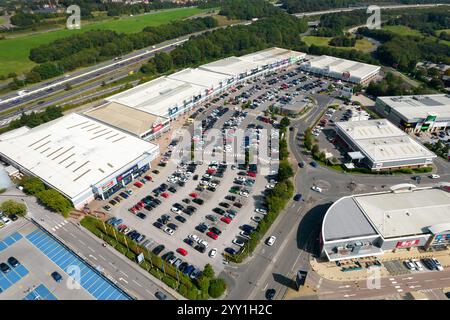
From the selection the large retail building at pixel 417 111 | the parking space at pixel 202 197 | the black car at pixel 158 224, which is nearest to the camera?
the parking space at pixel 202 197

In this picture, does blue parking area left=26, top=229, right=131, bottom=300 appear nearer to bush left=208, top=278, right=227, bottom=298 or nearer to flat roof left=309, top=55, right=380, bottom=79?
bush left=208, top=278, right=227, bottom=298

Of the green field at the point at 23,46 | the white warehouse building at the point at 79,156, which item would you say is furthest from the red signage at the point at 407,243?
the green field at the point at 23,46

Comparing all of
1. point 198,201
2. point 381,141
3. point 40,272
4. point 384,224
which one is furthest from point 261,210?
point 40,272

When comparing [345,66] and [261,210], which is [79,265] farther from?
[345,66]

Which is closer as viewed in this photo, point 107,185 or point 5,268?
point 5,268

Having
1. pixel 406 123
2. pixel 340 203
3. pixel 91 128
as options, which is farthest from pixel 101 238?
pixel 406 123

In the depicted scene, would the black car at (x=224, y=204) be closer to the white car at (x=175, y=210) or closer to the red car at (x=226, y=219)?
the red car at (x=226, y=219)
